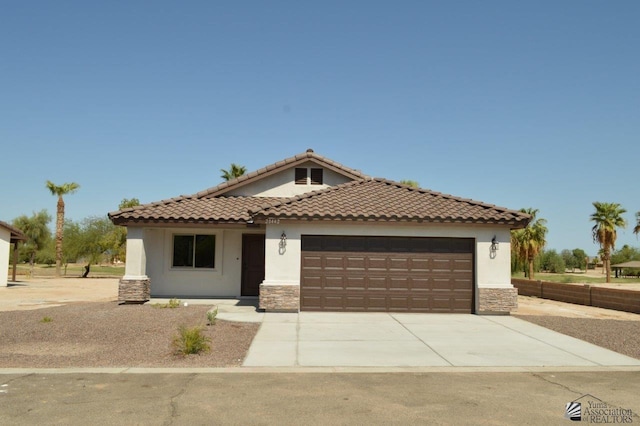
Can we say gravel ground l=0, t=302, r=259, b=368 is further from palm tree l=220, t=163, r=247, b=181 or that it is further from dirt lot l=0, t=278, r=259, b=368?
palm tree l=220, t=163, r=247, b=181

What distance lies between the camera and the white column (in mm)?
18000

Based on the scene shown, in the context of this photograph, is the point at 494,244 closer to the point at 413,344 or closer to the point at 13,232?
the point at 413,344

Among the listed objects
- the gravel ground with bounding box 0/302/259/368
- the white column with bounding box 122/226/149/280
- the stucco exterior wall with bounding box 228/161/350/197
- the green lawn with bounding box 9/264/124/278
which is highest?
the stucco exterior wall with bounding box 228/161/350/197

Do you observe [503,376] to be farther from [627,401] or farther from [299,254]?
[299,254]

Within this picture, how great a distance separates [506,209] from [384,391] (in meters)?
11.4

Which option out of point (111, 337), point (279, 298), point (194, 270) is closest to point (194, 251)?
point (194, 270)

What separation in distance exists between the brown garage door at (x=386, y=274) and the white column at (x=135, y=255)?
19.2 feet

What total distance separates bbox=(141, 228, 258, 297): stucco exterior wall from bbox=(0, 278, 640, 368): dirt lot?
85.6 inches

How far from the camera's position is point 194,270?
1998cm

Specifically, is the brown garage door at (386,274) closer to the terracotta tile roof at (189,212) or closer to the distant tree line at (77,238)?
the terracotta tile roof at (189,212)

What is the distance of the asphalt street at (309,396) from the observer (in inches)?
248

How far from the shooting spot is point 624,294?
20688mm

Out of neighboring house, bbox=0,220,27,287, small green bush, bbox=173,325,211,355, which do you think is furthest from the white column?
neighboring house, bbox=0,220,27,287

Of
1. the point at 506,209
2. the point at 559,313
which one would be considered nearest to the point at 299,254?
the point at 506,209
